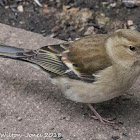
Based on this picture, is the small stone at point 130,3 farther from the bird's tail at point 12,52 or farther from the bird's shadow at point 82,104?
the bird's tail at point 12,52

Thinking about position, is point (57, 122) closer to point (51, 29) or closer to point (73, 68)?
point (73, 68)

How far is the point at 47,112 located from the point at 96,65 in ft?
2.80

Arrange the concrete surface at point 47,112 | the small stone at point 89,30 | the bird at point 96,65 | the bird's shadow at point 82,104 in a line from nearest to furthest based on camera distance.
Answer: the bird at point 96,65
the concrete surface at point 47,112
the bird's shadow at point 82,104
the small stone at point 89,30

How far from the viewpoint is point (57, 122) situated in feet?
11.7

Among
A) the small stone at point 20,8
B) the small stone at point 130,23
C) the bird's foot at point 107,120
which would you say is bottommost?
the bird's foot at point 107,120

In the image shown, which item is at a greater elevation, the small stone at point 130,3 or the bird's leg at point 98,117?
the small stone at point 130,3

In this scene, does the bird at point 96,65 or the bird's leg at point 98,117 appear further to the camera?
the bird's leg at point 98,117

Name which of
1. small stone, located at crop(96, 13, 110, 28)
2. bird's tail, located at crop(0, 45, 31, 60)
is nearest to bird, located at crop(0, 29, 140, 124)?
bird's tail, located at crop(0, 45, 31, 60)

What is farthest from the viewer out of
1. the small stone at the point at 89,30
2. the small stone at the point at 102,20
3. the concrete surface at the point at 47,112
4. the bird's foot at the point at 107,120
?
the small stone at the point at 102,20

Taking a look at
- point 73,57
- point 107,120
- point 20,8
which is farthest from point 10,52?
point 20,8

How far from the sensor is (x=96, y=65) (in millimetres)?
3330

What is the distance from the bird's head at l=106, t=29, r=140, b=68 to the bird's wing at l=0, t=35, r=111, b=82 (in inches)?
3.4

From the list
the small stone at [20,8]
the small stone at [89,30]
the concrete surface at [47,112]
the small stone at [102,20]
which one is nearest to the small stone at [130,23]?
the small stone at [102,20]

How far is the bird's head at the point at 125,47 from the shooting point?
3152mm
